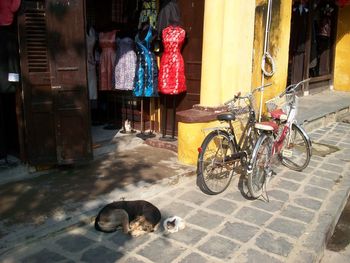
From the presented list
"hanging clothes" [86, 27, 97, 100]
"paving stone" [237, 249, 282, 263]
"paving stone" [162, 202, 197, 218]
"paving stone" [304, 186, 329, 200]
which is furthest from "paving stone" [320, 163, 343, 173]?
"hanging clothes" [86, 27, 97, 100]

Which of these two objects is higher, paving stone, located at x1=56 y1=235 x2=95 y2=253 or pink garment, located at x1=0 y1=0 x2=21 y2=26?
pink garment, located at x1=0 y1=0 x2=21 y2=26

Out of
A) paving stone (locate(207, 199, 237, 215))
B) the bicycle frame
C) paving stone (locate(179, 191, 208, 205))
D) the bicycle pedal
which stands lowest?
paving stone (locate(207, 199, 237, 215))

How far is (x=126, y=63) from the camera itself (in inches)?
285

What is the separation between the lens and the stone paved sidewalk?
3.71 metres

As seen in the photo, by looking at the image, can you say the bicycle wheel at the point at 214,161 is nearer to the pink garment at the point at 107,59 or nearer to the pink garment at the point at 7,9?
the pink garment at the point at 7,9

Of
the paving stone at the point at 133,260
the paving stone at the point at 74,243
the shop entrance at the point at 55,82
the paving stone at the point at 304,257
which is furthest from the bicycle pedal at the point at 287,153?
the paving stone at the point at 74,243

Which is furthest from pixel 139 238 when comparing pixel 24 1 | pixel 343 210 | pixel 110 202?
pixel 24 1

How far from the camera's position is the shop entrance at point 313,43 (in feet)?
37.0

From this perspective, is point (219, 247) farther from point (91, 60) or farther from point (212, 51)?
point (91, 60)

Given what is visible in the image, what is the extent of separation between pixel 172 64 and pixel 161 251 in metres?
3.82

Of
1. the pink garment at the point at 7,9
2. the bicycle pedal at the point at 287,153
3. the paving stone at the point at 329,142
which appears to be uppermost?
the pink garment at the point at 7,9

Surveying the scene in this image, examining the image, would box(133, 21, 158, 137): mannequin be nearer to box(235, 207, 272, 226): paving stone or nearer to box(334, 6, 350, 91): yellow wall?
box(235, 207, 272, 226): paving stone

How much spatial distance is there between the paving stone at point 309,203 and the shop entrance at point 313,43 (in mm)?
7072

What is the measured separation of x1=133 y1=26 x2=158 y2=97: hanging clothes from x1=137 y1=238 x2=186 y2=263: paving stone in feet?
11.9
